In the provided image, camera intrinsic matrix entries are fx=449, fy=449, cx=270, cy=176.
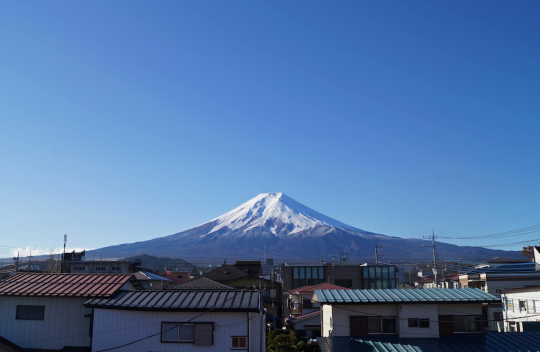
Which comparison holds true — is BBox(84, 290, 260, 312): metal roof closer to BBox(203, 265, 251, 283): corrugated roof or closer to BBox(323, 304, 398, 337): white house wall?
BBox(323, 304, 398, 337): white house wall

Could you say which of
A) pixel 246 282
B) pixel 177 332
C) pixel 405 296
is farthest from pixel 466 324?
pixel 246 282

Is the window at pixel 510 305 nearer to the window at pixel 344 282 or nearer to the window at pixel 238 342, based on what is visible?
the window at pixel 238 342

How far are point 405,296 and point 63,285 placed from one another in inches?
655

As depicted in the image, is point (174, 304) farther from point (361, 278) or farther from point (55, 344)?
point (361, 278)

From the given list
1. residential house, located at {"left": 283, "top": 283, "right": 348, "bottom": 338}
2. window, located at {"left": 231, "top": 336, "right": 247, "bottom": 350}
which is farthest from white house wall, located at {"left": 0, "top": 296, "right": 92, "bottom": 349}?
residential house, located at {"left": 283, "top": 283, "right": 348, "bottom": 338}

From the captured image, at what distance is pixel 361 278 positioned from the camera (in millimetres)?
68188

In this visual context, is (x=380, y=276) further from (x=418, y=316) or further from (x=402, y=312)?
(x=402, y=312)

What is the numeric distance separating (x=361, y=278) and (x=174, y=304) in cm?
5380

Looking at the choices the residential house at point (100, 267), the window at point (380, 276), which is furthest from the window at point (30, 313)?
the residential house at point (100, 267)

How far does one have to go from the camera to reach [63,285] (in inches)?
834

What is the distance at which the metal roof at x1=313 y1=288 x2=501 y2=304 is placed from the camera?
21875 millimetres

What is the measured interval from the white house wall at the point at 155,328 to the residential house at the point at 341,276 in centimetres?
4852

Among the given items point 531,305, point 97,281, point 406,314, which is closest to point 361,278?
point 531,305

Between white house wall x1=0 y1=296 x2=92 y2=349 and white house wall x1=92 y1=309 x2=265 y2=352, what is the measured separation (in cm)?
157
